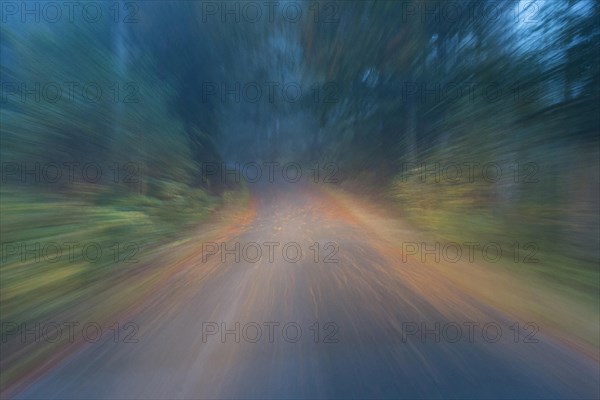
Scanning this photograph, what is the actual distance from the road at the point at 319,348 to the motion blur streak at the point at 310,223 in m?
0.03

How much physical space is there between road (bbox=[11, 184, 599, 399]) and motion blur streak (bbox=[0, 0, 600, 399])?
0.09ft

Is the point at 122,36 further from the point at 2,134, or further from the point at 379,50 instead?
the point at 379,50

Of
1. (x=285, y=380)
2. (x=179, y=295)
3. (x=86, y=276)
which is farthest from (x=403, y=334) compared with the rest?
(x=86, y=276)

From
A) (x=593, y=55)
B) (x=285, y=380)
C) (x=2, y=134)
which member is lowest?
(x=285, y=380)

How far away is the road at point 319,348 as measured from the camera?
3.16m

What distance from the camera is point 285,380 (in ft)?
10.8

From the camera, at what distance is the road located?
10.4 ft

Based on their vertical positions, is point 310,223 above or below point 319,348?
above

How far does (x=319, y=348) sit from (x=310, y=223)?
409 inches

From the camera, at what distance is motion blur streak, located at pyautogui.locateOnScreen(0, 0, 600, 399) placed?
3.60 metres

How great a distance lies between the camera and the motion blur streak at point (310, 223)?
3602 millimetres

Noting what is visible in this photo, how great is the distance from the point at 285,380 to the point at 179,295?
2818 millimetres

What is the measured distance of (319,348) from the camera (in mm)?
3939

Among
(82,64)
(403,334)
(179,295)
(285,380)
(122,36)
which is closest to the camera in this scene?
(285,380)
